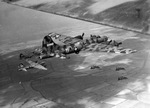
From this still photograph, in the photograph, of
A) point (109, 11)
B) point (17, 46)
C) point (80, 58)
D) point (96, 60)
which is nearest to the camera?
point (96, 60)

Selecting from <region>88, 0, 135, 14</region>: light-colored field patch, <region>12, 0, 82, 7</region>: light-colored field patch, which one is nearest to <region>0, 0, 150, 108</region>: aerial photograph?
<region>88, 0, 135, 14</region>: light-colored field patch

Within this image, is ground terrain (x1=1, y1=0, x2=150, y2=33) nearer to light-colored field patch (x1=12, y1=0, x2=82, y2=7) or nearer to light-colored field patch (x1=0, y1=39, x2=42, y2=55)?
light-colored field patch (x1=12, y1=0, x2=82, y2=7)

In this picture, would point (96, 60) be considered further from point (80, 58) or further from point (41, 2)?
point (41, 2)

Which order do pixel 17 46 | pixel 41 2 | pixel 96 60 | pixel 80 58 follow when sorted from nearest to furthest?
pixel 96 60 < pixel 80 58 < pixel 17 46 < pixel 41 2

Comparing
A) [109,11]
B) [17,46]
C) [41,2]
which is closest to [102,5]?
[109,11]

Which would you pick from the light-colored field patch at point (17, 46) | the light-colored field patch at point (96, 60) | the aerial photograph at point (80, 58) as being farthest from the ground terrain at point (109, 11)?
the light-colored field patch at point (17, 46)

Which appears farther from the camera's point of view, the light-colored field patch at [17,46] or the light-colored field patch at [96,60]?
the light-colored field patch at [17,46]

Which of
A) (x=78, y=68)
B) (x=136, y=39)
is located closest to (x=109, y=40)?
(x=136, y=39)

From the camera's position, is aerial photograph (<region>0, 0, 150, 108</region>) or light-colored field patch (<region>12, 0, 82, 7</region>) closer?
aerial photograph (<region>0, 0, 150, 108</region>)

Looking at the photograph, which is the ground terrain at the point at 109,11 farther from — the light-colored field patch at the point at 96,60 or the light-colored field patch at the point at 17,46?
the light-colored field patch at the point at 17,46
